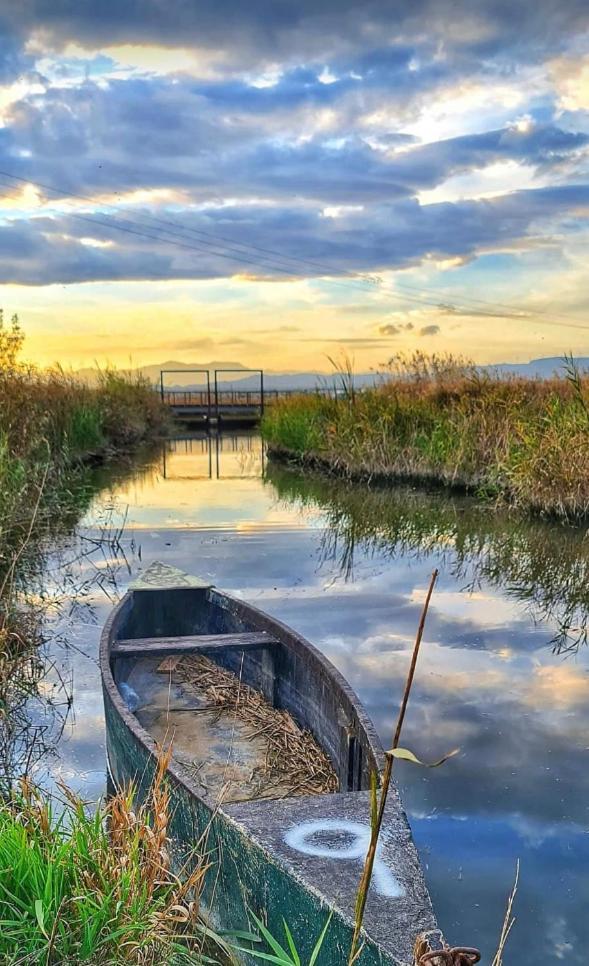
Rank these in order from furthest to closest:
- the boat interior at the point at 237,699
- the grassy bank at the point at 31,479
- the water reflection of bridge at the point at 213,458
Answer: the water reflection of bridge at the point at 213,458
the grassy bank at the point at 31,479
the boat interior at the point at 237,699

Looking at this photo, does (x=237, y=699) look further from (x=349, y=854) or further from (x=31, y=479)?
(x=31, y=479)

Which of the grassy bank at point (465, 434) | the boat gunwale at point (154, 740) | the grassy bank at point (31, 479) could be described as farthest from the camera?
the grassy bank at point (465, 434)

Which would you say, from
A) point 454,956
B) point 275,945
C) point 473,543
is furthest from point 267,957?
point 473,543

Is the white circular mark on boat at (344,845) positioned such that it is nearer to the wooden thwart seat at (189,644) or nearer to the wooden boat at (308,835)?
the wooden boat at (308,835)

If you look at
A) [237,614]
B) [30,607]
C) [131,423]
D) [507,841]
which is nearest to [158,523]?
[30,607]

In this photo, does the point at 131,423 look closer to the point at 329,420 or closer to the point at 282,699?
the point at 329,420

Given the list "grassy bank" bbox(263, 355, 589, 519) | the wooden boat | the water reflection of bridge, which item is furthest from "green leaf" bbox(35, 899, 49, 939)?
the water reflection of bridge

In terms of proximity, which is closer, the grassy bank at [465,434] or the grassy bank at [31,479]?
the grassy bank at [31,479]

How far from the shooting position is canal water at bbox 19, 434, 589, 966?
3635 mm

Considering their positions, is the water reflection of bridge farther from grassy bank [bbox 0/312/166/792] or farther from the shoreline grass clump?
the shoreline grass clump

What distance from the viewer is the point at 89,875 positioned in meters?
2.58

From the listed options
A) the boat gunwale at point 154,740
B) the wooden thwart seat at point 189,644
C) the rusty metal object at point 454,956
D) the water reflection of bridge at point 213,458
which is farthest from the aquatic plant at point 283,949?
the water reflection of bridge at point 213,458

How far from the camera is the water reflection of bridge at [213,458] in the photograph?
1969 cm

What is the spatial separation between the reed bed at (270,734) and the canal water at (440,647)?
54 centimetres
